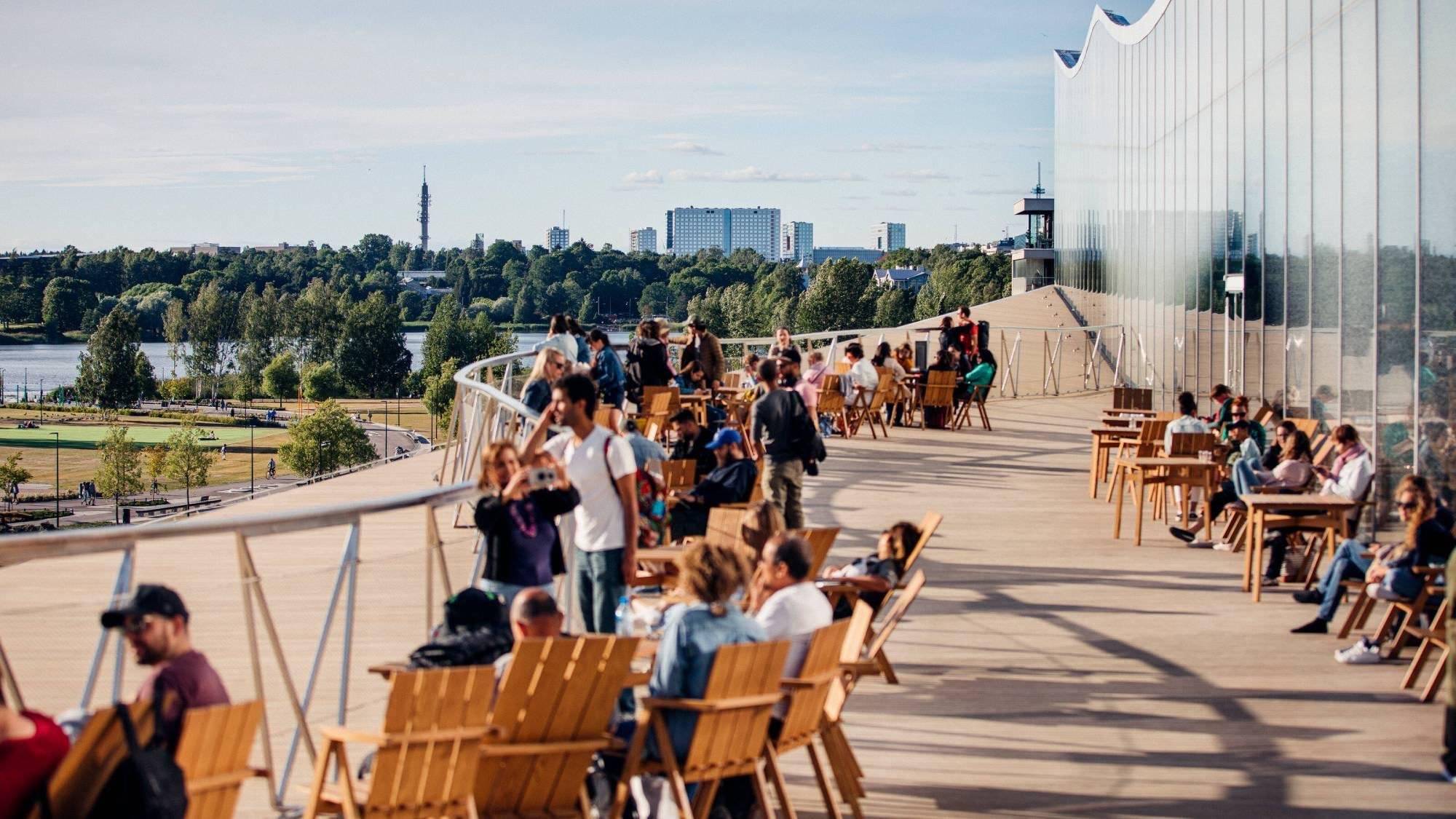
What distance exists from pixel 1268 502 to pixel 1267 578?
3.22 ft

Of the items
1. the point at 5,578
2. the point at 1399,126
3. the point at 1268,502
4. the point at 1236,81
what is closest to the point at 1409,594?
the point at 1268,502

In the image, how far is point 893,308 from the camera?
151250 millimetres

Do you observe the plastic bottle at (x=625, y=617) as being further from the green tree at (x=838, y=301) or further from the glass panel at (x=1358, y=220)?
the green tree at (x=838, y=301)

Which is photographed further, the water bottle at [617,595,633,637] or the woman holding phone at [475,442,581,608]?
the water bottle at [617,595,633,637]

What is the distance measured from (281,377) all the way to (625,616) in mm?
187097

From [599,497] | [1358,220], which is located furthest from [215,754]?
[1358,220]

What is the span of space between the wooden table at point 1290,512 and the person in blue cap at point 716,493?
3424mm

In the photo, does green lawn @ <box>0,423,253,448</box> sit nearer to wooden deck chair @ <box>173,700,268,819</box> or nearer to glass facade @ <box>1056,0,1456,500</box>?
glass facade @ <box>1056,0,1456,500</box>

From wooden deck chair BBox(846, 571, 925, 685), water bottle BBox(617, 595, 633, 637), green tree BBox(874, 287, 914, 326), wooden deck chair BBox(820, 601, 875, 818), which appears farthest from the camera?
green tree BBox(874, 287, 914, 326)

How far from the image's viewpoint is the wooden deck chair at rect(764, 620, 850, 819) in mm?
5566

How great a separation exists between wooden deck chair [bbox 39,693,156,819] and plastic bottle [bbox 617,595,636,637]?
2730mm

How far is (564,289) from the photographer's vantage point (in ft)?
606

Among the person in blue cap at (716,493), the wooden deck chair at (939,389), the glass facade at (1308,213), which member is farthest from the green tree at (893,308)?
the person in blue cap at (716,493)

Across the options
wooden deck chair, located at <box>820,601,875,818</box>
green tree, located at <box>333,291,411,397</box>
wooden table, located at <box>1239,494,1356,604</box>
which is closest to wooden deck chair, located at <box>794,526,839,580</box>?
wooden deck chair, located at <box>820,601,875,818</box>
